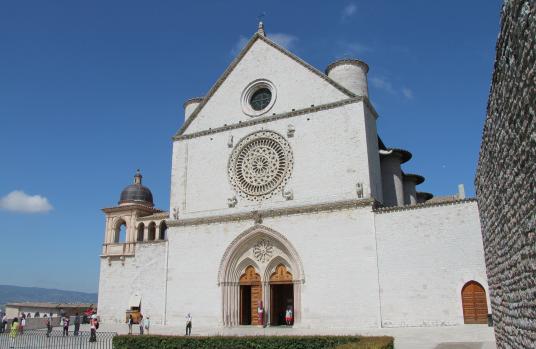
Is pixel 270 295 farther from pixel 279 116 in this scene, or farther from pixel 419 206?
pixel 279 116

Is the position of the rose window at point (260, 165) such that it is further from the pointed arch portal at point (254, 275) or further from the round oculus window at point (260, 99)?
the pointed arch portal at point (254, 275)

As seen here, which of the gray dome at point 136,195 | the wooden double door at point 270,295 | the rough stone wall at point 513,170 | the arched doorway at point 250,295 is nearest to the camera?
the rough stone wall at point 513,170

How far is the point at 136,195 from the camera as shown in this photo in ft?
107

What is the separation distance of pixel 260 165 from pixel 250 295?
6872 mm

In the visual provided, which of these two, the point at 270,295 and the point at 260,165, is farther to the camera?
the point at 260,165

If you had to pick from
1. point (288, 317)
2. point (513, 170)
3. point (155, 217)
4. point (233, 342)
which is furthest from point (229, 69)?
point (513, 170)

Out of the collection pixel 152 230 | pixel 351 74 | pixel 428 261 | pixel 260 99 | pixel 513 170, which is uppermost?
pixel 351 74

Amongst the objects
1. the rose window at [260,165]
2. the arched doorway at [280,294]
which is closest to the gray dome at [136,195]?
the rose window at [260,165]

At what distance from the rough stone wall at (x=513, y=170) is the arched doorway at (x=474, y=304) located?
890 cm

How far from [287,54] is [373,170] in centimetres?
807

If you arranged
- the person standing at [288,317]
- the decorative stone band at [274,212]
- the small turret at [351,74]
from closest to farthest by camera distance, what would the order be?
the decorative stone band at [274,212]
the person standing at [288,317]
the small turret at [351,74]

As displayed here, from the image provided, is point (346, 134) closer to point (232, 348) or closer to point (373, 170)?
point (373, 170)

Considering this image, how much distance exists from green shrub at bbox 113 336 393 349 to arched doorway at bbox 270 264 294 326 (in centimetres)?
852

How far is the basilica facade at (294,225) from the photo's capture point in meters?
18.9
